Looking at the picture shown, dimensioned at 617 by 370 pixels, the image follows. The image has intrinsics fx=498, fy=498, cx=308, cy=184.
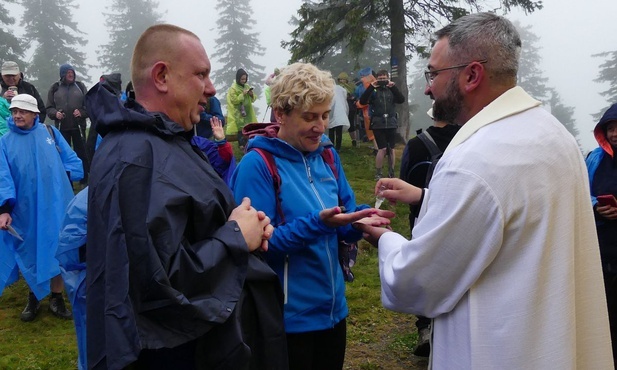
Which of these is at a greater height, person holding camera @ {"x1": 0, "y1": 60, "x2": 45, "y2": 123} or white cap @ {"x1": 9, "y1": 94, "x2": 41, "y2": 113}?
person holding camera @ {"x1": 0, "y1": 60, "x2": 45, "y2": 123}

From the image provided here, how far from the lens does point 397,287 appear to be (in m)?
1.99

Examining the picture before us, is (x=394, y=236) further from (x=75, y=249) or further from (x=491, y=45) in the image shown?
(x=75, y=249)

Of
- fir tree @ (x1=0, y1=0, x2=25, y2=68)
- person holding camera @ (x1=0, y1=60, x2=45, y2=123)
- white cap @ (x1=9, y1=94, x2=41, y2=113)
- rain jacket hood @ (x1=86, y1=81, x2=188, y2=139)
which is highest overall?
fir tree @ (x1=0, y1=0, x2=25, y2=68)

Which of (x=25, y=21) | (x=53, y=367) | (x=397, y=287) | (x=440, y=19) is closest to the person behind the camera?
(x=397, y=287)

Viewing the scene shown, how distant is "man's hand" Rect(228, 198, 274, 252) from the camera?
80.0 inches

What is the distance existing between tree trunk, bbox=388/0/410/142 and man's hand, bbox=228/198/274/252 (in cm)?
1264

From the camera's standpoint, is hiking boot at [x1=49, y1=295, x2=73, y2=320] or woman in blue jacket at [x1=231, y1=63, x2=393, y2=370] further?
hiking boot at [x1=49, y1=295, x2=73, y2=320]

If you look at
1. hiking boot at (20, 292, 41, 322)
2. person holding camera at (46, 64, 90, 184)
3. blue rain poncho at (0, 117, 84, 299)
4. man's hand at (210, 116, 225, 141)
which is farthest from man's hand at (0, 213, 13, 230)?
person holding camera at (46, 64, 90, 184)

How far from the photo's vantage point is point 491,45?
2.07m

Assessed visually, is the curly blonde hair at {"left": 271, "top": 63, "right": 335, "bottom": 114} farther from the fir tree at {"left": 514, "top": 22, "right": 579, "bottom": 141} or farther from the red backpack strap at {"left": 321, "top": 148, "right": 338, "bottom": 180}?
the fir tree at {"left": 514, "top": 22, "right": 579, "bottom": 141}

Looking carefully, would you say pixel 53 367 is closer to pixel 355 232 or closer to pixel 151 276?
pixel 355 232

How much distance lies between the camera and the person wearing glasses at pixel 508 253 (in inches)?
71.3

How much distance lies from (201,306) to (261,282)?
0.47 m

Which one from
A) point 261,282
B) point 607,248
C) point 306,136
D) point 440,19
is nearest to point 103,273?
point 261,282
